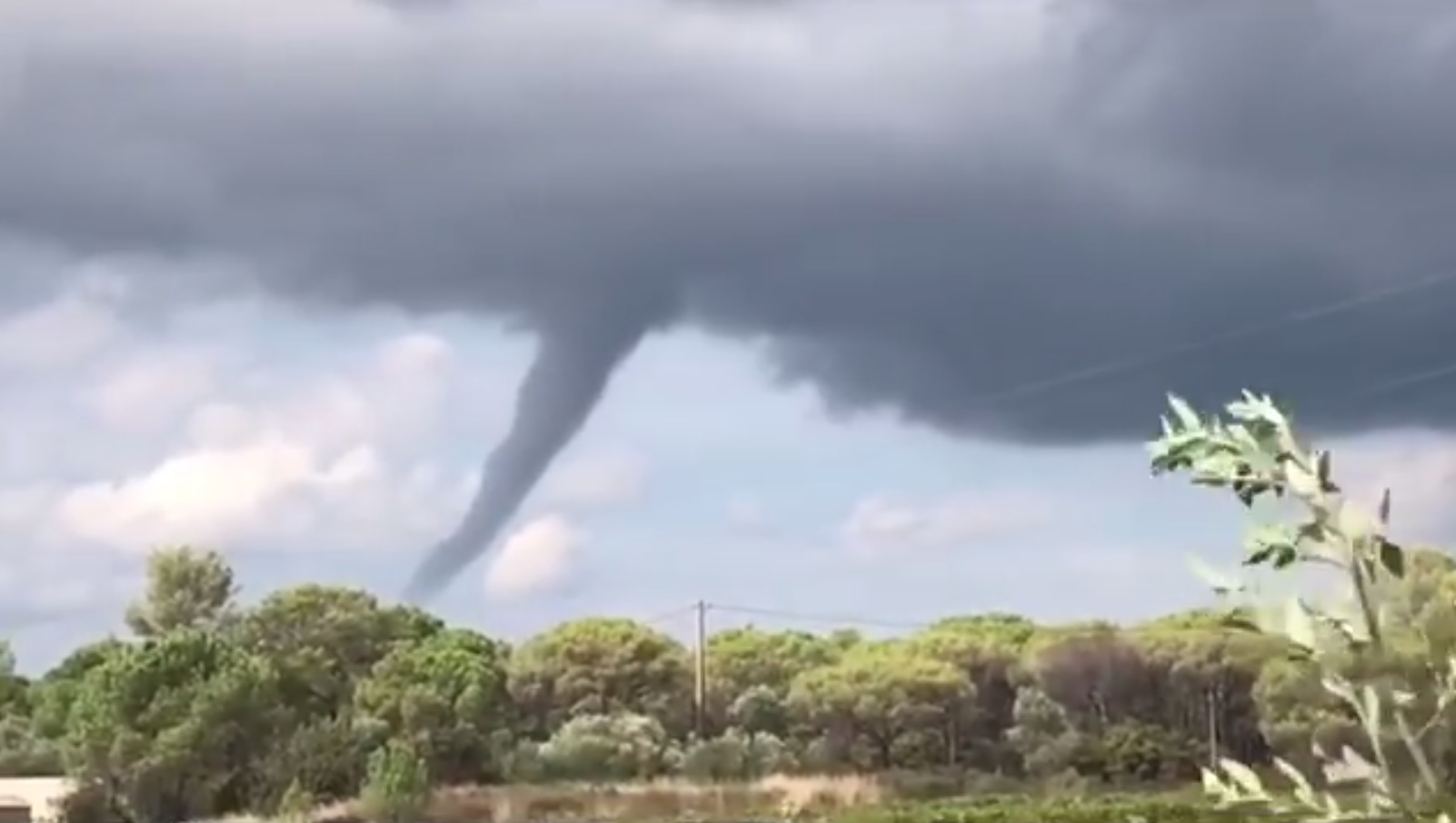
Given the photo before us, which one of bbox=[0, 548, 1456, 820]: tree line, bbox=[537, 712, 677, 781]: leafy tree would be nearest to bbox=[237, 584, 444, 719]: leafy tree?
bbox=[0, 548, 1456, 820]: tree line

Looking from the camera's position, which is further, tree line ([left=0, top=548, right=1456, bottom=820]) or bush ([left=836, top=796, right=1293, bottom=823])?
tree line ([left=0, top=548, right=1456, bottom=820])

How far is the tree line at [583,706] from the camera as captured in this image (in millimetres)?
62125

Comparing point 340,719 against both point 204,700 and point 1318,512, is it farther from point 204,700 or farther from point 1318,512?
point 1318,512

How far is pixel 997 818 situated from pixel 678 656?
37.8 m

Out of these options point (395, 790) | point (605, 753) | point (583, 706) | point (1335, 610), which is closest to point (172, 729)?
point (395, 790)

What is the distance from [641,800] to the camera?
5791 cm

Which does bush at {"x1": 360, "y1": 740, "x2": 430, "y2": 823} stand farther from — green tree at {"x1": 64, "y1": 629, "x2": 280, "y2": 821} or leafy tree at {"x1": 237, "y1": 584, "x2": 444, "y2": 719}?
leafy tree at {"x1": 237, "y1": 584, "x2": 444, "y2": 719}

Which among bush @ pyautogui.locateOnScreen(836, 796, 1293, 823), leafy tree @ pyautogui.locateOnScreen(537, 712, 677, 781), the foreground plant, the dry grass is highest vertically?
leafy tree @ pyautogui.locateOnScreen(537, 712, 677, 781)

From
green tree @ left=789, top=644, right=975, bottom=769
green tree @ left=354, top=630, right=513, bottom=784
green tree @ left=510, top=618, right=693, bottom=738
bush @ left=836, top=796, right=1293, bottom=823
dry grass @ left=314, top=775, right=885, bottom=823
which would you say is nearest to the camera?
bush @ left=836, top=796, right=1293, bottom=823

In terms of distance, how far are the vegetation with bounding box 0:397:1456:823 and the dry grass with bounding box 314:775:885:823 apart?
0.15 metres

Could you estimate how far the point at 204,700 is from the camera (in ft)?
203

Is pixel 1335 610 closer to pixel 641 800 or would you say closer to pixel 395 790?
pixel 395 790

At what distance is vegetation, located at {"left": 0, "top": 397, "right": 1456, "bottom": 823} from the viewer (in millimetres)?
59562

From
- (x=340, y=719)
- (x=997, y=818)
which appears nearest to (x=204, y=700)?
(x=340, y=719)
